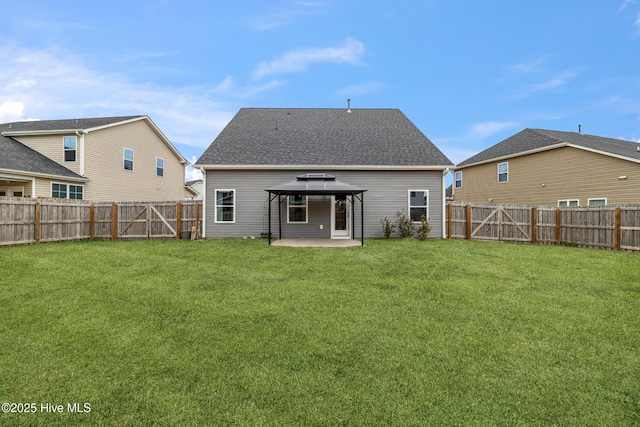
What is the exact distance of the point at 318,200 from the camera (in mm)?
13906

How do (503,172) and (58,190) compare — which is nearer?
(58,190)

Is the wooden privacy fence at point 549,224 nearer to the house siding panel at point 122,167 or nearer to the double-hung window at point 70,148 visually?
the house siding panel at point 122,167

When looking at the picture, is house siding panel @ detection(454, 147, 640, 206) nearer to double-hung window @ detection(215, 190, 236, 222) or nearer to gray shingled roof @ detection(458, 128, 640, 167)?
gray shingled roof @ detection(458, 128, 640, 167)

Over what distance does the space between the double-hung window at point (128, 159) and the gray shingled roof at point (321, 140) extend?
25.4 ft

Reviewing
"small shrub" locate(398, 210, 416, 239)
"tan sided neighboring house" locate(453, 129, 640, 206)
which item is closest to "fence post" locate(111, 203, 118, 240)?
"small shrub" locate(398, 210, 416, 239)

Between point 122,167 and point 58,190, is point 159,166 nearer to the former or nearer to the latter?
point 122,167

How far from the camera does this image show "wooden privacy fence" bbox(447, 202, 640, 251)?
36.0 feet

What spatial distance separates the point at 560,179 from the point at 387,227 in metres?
11.1

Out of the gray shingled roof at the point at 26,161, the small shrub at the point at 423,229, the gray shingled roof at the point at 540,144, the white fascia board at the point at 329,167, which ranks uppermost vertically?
the gray shingled roof at the point at 540,144

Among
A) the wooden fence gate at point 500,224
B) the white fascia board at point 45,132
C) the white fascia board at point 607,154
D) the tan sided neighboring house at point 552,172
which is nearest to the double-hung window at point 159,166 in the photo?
the white fascia board at point 45,132

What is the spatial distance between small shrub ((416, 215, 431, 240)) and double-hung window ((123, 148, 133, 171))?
1836cm

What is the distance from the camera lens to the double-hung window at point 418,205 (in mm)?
14086

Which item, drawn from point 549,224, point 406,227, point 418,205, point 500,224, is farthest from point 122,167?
point 549,224

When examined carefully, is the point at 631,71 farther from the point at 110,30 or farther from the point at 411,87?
the point at 110,30
